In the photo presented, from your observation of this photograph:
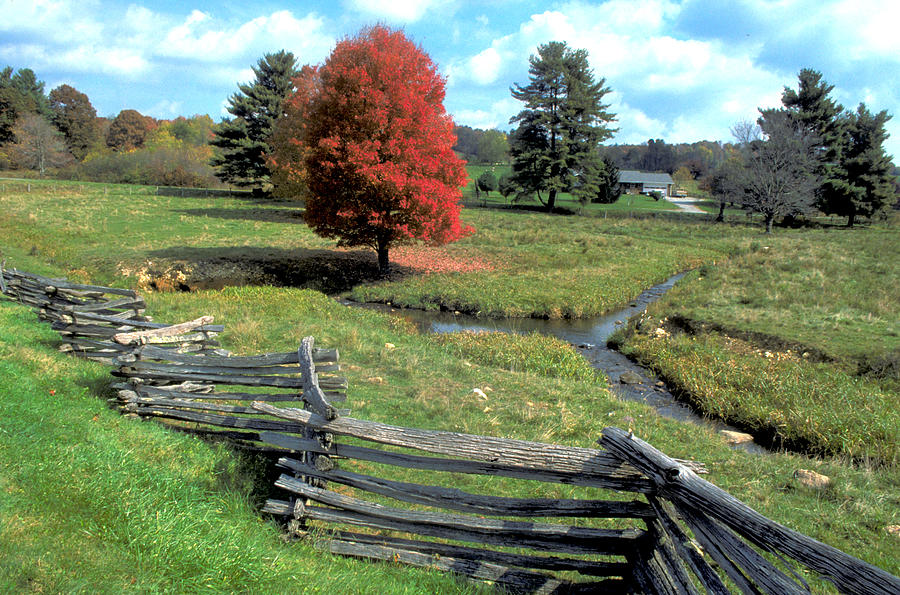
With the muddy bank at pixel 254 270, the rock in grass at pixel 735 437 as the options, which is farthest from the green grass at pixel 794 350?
the muddy bank at pixel 254 270

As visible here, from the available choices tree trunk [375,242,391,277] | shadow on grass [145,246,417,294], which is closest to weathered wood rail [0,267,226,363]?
shadow on grass [145,246,417,294]

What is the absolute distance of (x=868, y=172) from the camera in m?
47.9

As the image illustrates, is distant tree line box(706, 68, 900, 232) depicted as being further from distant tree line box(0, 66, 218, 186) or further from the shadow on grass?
distant tree line box(0, 66, 218, 186)

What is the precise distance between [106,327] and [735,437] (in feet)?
36.9

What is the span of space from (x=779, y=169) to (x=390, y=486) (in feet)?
160

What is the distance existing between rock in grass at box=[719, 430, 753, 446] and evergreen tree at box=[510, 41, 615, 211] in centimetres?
4447

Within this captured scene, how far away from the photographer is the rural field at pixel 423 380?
4113 millimetres

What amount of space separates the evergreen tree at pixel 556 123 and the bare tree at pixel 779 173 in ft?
46.4

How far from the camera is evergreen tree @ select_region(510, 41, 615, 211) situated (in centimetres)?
5206

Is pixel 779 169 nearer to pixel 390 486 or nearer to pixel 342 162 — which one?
pixel 342 162

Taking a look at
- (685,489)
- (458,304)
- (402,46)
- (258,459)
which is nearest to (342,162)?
(402,46)

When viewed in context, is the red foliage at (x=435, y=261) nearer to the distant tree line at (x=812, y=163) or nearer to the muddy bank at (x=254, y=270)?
the muddy bank at (x=254, y=270)

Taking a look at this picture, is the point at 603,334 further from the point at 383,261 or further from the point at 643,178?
the point at 643,178

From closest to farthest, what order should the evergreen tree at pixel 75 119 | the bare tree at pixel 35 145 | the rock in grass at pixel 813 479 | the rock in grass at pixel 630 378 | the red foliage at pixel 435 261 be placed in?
the rock in grass at pixel 813 479 → the rock in grass at pixel 630 378 → the red foliage at pixel 435 261 → the bare tree at pixel 35 145 → the evergreen tree at pixel 75 119
